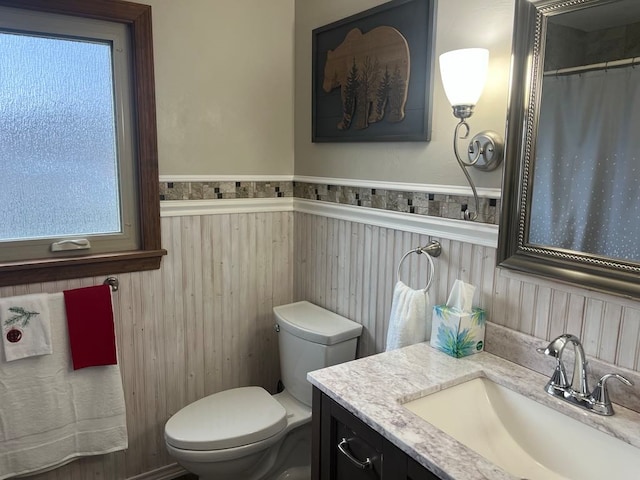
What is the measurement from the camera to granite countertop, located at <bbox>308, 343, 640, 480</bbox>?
1.05 metres

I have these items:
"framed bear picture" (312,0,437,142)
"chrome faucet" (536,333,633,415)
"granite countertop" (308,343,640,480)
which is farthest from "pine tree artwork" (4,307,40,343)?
"chrome faucet" (536,333,633,415)

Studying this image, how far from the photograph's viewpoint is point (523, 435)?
52.7 inches

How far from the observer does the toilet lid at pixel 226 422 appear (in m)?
1.80

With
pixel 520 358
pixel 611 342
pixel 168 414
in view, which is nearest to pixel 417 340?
pixel 520 358

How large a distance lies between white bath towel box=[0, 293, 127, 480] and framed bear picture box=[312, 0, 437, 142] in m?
1.29

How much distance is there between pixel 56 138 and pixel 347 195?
3.66 ft

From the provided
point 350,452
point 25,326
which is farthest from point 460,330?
point 25,326

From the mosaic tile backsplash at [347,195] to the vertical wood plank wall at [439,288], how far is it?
9 cm

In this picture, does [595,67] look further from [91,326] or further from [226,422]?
[91,326]

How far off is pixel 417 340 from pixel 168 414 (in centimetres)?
120

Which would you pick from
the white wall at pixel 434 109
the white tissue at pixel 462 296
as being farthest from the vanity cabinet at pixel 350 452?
the white wall at pixel 434 109

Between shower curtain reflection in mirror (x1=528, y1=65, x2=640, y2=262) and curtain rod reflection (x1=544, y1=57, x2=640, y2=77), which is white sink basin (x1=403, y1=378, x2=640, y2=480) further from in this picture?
curtain rod reflection (x1=544, y1=57, x2=640, y2=77)

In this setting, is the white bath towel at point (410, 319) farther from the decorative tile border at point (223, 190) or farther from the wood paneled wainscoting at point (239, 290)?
the decorative tile border at point (223, 190)

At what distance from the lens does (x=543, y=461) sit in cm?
129
